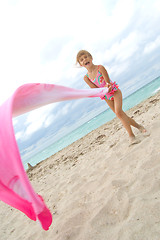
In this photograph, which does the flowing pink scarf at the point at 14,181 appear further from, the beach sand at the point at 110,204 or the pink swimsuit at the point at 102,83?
the pink swimsuit at the point at 102,83

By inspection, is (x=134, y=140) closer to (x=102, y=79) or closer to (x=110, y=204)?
(x=102, y=79)

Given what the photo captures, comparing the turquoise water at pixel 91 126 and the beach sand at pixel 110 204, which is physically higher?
the beach sand at pixel 110 204

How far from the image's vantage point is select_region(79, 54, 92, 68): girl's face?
3303mm

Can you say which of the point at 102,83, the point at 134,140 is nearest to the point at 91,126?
the point at 134,140

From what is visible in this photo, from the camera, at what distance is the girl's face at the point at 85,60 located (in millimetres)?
3303

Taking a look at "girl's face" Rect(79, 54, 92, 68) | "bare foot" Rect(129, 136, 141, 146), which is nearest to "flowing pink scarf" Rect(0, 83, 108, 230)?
"girl's face" Rect(79, 54, 92, 68)

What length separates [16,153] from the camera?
2.62 ft

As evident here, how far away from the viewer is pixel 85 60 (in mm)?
3309

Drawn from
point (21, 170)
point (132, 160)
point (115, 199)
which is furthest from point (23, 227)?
point (21, 170)

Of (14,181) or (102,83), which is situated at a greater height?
(102,83)

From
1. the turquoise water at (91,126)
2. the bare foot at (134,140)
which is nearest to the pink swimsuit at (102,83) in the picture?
the bare foot at (134,140)

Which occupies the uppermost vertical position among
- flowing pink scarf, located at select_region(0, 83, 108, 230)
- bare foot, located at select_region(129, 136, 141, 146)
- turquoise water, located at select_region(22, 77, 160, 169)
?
flowing pink scarf, located at select_region(0, 83, 108, 230)

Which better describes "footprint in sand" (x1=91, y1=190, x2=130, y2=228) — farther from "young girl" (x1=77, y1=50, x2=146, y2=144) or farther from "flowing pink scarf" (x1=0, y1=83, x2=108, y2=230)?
"young girl" (x1=77, y1=50, x2=146, y2=144)

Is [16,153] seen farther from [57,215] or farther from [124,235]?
[57,215]
